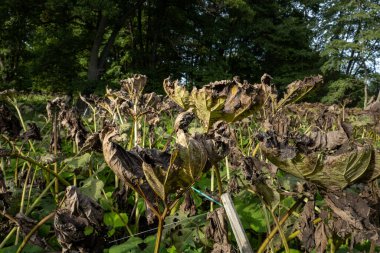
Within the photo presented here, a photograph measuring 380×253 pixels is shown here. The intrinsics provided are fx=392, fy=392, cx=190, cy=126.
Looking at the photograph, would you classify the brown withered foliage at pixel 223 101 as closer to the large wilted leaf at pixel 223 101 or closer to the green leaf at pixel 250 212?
the large wilted leaf at pixel 223 101

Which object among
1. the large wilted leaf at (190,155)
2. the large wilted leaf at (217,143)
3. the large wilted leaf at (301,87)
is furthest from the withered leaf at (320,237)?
the large wilted leaf at (301,87)

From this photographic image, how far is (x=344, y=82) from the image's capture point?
2683 centimetres

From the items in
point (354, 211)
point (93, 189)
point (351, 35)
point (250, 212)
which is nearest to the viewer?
point (354, 211)

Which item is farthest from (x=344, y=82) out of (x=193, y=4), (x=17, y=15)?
(x=17, y=15)

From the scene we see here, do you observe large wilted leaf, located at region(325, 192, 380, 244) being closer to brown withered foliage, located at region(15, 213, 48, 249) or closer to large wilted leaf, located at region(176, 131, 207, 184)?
large wilted leaf, located at region(176, 131, 207, 184)

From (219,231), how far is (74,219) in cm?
39

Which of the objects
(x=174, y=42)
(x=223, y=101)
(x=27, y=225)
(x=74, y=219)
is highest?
(x=174, y=42)

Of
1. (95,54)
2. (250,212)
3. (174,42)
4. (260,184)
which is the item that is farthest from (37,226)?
(174,42)

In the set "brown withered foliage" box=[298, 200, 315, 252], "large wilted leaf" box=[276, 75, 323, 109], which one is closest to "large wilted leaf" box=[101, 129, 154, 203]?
"brown withered foliage" box=[298, 200, 315, 252]

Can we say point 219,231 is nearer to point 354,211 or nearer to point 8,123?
point 354,211

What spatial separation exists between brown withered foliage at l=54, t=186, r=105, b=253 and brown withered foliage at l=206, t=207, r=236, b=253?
0.32 m

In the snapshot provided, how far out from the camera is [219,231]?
105 centimetres

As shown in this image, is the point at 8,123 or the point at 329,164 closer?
the point at 329,164

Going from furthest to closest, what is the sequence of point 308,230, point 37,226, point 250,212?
point 250,212
point 308,230
point 37,226
